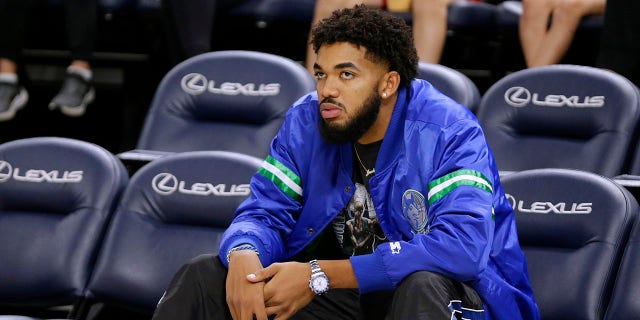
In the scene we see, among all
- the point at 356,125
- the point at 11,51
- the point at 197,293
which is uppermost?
the point at 356,125

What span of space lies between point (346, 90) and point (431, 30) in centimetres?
151

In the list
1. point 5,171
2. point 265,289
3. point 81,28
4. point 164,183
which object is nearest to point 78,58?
point 81,28

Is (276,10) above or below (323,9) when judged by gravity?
below

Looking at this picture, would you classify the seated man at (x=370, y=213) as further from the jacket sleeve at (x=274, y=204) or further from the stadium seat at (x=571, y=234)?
the stadium seat at (x=571, y=234)

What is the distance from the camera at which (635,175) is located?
2.83 m

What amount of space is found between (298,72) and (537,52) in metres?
0.94

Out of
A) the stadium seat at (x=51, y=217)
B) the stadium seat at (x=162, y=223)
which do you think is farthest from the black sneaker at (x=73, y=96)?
the stadium seat at (x=162, y=223)

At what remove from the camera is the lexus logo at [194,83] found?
3303mm

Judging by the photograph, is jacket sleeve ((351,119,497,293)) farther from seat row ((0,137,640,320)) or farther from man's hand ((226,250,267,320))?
seat row ((0,137,640,320))

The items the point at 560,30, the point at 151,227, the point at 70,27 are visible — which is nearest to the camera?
the point at 151,227

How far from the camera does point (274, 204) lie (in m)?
2.30

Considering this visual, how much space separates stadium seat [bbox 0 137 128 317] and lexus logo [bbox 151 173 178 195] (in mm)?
130

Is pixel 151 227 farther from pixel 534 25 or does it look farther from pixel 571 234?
pixel 534 25

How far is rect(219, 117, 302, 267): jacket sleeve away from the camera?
2.25m
